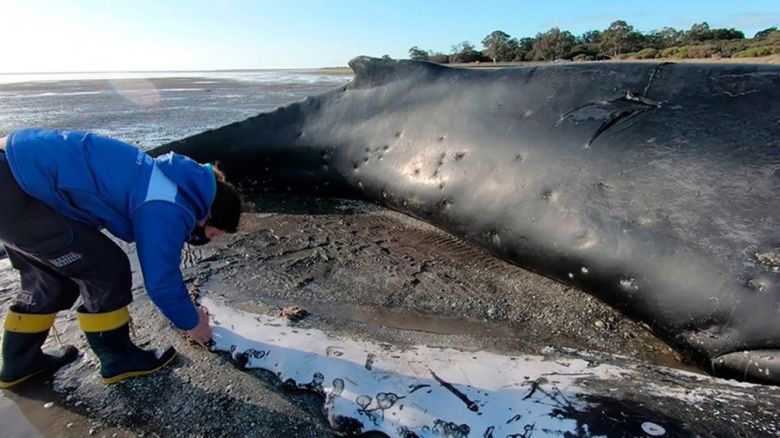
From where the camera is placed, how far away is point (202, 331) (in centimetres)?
281

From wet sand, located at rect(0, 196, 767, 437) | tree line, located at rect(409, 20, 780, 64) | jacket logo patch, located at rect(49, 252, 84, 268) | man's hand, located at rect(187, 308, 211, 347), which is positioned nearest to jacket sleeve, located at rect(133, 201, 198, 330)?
man's hand, located at rect(187, 308, 211, 347)

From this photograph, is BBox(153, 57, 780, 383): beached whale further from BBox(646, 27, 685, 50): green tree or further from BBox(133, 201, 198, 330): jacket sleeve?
BBox(646, 27, 685, 50): green tree

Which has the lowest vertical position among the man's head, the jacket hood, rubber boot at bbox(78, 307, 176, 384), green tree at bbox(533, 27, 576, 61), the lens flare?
the lens flare

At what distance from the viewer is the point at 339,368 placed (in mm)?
2586

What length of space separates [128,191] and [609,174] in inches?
112

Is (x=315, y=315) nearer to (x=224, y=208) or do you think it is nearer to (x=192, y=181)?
(x=224, y=208)

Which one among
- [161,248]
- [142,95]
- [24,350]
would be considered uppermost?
[161,248]

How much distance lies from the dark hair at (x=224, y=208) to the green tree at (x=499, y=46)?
64144 millimetres

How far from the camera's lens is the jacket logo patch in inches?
102

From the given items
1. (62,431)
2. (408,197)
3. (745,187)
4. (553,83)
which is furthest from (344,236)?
(745,187)

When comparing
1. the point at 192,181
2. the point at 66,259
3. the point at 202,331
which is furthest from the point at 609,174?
the point at 66,259

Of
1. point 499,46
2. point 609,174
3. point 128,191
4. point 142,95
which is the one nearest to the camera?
point 128,191

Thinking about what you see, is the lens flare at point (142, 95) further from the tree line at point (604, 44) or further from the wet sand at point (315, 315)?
the tree line at point (604, 44)

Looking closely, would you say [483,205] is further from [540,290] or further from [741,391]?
[741,391]
